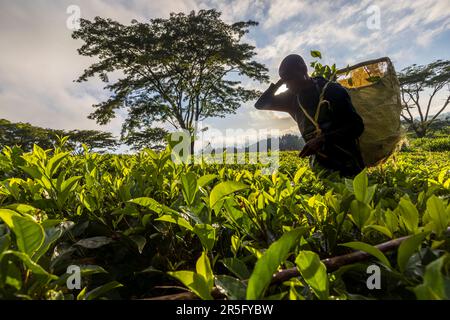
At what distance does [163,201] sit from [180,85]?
2046 centimetres

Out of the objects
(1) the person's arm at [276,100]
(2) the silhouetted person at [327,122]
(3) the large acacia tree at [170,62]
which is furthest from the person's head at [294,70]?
(3) the large acacia tree at [170,62]

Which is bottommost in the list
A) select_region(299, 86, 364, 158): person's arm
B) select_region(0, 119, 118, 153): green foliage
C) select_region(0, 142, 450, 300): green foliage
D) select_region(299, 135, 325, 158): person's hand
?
select_region(0, 142, 450, 300): green foliage

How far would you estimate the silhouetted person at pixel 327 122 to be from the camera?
2.12 m

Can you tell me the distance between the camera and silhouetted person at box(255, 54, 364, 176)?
212cm

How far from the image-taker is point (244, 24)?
18719mm

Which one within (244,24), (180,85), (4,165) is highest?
(244,24)

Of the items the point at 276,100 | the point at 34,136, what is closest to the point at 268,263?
the point at 276,100

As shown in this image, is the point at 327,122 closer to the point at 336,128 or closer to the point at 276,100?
the point at 336,128

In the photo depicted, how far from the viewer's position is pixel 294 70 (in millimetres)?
2439

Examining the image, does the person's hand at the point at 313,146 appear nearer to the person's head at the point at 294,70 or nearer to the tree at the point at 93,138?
the person's head at the point at 294,70

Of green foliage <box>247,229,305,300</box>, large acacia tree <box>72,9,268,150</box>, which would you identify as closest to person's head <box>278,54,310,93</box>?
green foliage <box>247,229,305,300</box>

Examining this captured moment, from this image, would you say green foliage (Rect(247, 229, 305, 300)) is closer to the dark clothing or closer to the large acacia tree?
the dark clothing
